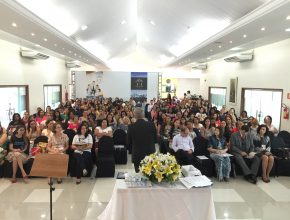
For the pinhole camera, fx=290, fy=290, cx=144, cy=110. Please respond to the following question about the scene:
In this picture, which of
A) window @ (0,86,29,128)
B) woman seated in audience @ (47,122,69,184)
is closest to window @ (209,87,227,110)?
window @ (0,86,29,128)

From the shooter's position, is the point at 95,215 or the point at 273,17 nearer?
the point at 95,215

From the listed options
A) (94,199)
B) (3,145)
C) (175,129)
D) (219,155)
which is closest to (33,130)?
(3,145)

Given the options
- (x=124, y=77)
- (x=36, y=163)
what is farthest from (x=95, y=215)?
(x=124, y=77)

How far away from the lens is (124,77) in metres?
18.9

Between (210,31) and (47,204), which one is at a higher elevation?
(210,31)

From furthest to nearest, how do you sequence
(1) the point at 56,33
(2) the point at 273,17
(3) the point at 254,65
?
(3) the point at 254,65
(1) the point at 56,33
(2) the point at 273,17

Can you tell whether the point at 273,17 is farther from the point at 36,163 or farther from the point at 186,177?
the point at 36,163

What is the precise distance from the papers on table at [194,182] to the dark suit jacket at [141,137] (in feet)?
3.73

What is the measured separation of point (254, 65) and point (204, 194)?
1019 cm

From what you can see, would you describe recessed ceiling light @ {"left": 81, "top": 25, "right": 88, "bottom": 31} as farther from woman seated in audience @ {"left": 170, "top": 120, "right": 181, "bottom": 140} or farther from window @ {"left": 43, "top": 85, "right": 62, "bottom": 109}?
window @ {"left": 43, "top": 85, "right": 62, "bottom": 109}

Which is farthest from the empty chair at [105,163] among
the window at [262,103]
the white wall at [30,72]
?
the window at [262,103]

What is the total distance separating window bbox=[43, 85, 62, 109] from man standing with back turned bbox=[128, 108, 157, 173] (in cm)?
1216

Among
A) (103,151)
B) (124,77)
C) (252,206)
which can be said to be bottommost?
(252,206)

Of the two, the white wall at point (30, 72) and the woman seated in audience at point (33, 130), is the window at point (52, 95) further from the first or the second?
the woman seated in audience at point (33, 130)
